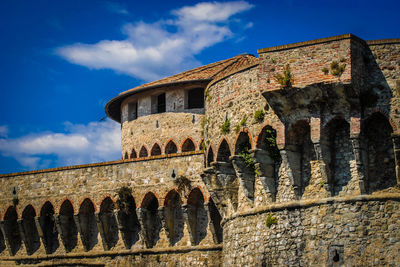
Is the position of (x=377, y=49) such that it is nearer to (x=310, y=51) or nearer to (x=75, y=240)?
(x=310, y=51)

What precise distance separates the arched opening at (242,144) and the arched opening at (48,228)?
13604mm

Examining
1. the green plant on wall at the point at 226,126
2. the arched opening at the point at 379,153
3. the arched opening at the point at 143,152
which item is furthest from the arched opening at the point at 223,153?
the arched opening at the point at 143,152

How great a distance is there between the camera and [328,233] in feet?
92.2

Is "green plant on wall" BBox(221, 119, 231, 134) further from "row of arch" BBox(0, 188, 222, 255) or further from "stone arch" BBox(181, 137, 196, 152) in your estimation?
"stone arch" BBox(181, 137, 196, 152)

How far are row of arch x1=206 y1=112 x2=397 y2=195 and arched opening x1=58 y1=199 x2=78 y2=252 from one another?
47.5 feet

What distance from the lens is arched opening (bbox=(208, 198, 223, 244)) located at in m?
35.3

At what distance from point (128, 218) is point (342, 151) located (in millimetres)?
13286

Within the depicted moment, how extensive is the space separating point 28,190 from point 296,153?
17526mm

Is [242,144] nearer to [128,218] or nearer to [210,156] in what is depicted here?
[210,156]

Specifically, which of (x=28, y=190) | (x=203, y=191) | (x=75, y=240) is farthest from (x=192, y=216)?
(x=28, y=190)

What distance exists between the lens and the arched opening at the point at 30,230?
4250 centimetres

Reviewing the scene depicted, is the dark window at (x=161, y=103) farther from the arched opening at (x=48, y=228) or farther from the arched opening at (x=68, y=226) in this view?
the arched opening at (x=48, y=228)

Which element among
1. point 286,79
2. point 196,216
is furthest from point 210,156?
point 286,79

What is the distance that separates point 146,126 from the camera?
144 ft
